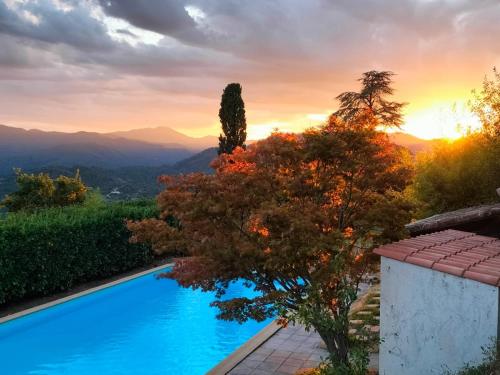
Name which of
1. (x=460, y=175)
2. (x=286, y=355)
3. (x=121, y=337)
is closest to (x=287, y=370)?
(x=286, y=355)

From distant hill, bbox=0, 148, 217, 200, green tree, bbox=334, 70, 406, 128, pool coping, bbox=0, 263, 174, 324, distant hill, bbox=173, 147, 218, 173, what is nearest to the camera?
pool coping, bbox=0, 263, 174, 324

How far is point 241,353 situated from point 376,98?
43885 mm

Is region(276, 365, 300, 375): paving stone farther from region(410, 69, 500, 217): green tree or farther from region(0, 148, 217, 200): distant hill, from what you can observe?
region(0, 148, 217, 200): distant hill

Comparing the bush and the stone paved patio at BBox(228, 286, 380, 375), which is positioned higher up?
the bush

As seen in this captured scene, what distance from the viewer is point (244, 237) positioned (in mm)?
8500

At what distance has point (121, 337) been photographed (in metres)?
15.8

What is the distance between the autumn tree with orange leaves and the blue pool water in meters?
5.42

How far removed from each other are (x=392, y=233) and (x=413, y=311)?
6.15 ft

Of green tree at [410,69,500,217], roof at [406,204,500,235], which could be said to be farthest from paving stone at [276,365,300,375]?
green tree at [410,69,500,217]

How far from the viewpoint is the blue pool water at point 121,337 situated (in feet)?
44.3

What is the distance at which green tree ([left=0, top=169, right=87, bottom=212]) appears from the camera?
39.7 metres

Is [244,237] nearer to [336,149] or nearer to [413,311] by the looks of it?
[336,149]

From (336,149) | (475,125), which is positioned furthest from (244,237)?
(475,125)

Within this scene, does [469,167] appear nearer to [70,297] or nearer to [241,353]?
[241,353]
